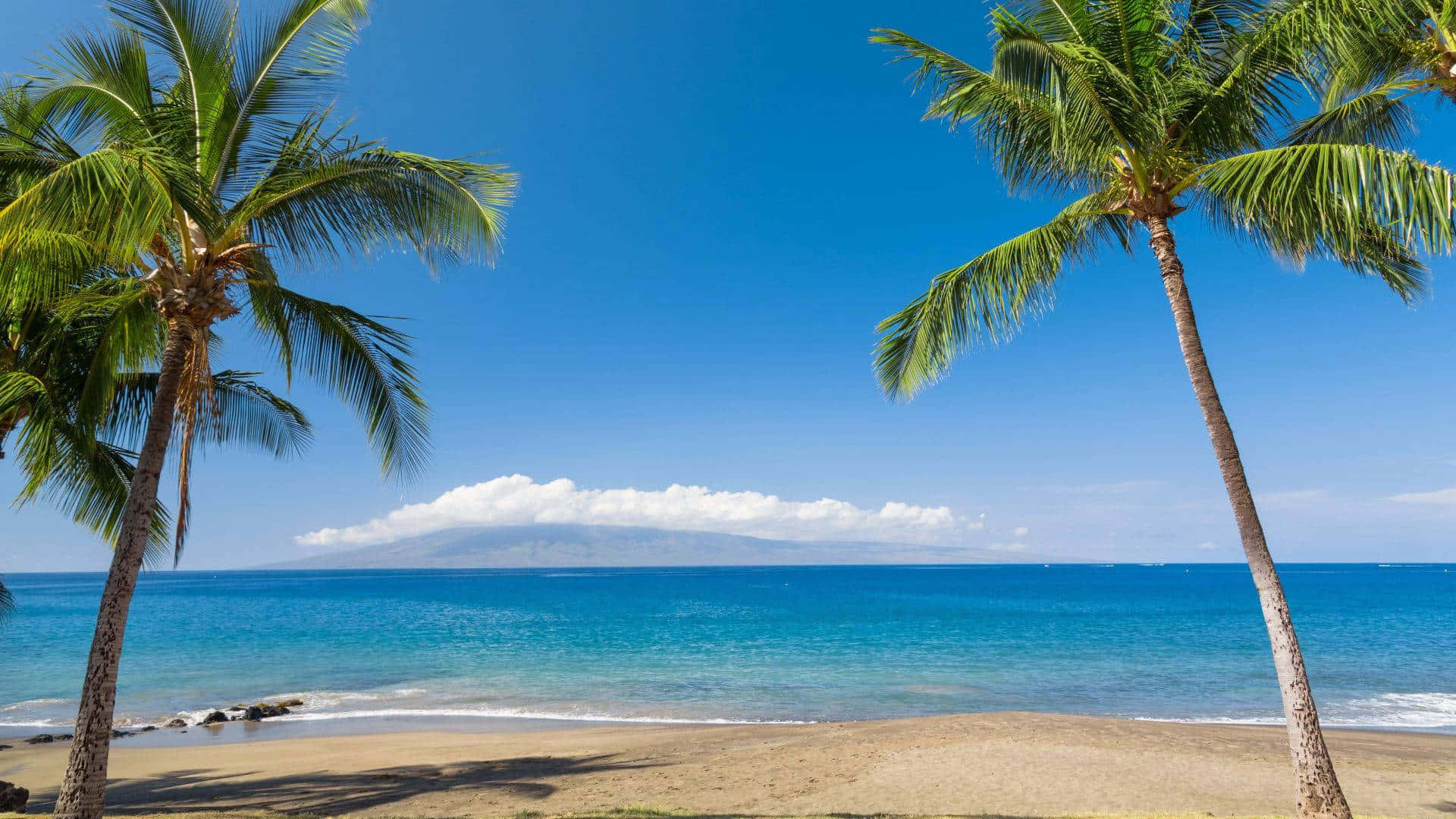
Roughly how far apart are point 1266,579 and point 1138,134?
14.7 feet

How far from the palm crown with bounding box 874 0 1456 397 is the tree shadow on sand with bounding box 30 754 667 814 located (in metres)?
9.28

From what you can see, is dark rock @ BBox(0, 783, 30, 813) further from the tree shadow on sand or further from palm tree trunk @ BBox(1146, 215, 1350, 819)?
palm tree trunk @ BBox(1146, 215, 1350, 819)

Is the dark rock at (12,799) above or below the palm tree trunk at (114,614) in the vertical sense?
below

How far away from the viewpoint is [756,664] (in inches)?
1092

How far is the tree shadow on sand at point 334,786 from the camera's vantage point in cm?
1008

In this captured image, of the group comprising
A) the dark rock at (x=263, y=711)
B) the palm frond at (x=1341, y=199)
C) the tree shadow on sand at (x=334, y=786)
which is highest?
the palm frond at (x=1341, y=199)

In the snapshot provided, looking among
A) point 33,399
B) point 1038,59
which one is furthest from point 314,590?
point 1038,59

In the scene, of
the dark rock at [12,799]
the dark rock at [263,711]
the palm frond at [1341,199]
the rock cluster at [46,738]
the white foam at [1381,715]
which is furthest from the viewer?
the dark rock at [263,711]

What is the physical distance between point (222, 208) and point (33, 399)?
13.0 feet

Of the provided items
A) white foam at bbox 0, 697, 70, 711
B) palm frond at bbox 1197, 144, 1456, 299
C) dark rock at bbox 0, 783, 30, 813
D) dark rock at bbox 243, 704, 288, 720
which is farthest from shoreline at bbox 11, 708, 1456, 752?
palm frond at bbox 1197, 144, 1456, 299

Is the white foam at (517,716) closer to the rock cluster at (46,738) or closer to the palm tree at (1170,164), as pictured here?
the rock cluster at (46,738)

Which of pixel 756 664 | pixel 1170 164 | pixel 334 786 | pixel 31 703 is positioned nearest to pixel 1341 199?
pixel 1170 164

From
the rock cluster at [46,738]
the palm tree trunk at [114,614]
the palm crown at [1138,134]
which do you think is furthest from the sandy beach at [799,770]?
the palm crown at [1138,134]

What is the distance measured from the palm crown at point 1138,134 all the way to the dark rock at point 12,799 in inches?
517
